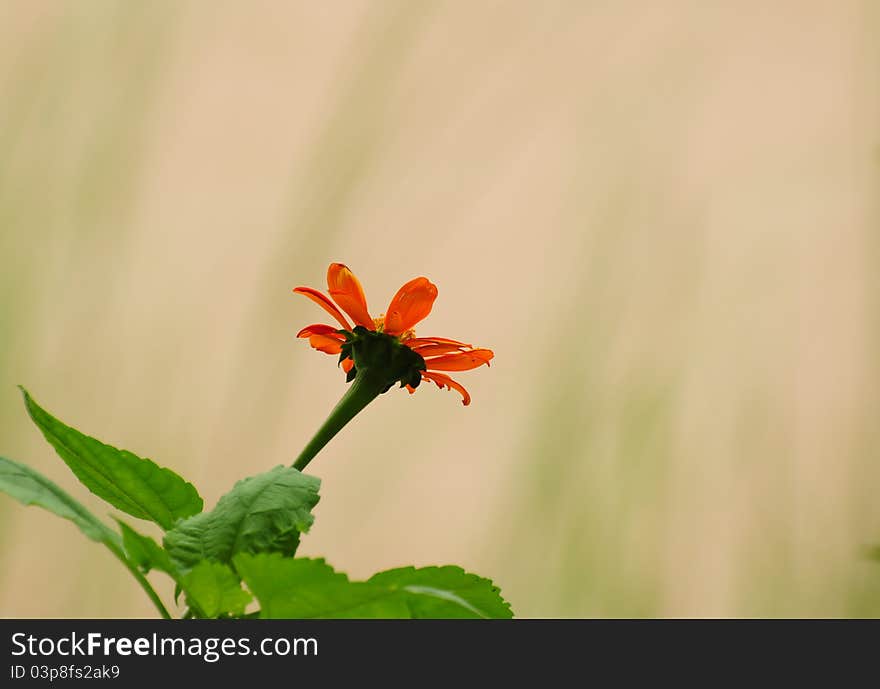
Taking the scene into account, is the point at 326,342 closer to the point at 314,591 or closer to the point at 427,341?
the point at 427,341

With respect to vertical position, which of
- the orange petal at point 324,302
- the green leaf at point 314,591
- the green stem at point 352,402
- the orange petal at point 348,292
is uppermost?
the orange petal at point 324,302

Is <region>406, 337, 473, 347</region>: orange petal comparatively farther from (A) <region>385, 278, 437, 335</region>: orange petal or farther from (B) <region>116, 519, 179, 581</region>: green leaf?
(B) <region>116, 519, 179, 581</region>: green leaf

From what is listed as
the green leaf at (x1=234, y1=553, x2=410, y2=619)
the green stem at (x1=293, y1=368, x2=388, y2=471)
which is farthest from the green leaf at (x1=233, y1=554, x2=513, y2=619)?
the green stem at (x1=293, y1=368, x2=388, y2=471)

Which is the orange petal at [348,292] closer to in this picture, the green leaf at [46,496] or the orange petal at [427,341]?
the orange petal at [427,341]

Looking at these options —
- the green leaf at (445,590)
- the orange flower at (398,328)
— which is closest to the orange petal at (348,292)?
the orange flower at (398,328)

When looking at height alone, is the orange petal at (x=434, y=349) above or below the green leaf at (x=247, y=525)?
above

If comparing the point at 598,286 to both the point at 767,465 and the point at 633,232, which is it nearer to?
the point at 633,232

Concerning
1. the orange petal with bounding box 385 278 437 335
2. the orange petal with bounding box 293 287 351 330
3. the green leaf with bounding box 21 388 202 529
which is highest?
the orange petal with bounding box 293 287 351 330
